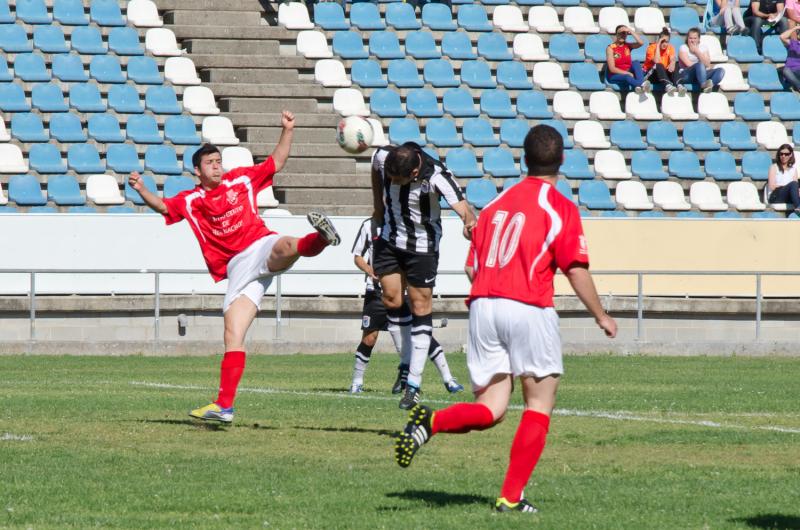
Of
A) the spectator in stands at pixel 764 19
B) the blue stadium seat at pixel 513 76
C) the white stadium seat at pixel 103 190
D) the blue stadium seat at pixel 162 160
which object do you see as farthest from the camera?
the spectator in stands at pixel 764 19

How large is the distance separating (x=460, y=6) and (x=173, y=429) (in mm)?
19671

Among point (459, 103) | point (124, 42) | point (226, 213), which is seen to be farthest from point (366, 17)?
point (226, 213)

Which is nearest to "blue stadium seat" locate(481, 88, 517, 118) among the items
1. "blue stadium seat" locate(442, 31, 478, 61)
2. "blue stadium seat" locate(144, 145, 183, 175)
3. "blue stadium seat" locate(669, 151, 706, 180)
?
"blue stadium seat" locate(442, 31, 478, 61)

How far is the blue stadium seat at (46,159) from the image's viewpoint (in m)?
23.5

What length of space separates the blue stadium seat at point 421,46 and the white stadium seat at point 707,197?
545 cm

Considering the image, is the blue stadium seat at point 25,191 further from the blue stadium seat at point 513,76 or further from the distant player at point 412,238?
the distant player at point 412,238

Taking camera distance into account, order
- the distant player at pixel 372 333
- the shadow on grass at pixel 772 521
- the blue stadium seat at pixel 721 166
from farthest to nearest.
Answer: the blue stadium seat at pixel 721 166, the distant player at pixel 372 333, the shadow on grass at pixel 772 521

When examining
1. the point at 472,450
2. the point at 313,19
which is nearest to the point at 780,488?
the point at 472,450

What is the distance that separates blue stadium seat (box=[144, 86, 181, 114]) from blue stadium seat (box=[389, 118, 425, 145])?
3.68 metres

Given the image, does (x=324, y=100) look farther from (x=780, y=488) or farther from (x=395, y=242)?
(x=780, y=488)

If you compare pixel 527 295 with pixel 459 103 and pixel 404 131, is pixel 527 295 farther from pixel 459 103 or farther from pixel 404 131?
pixel 459 103

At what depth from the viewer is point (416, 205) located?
1161cm

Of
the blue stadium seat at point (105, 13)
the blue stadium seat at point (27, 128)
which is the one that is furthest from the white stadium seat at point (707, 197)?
the blue stadium seat at point (27, 128)

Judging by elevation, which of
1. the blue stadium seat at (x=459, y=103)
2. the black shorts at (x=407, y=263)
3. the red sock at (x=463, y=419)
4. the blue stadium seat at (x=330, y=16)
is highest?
the blue stadium seat at (x=330, y=16)
